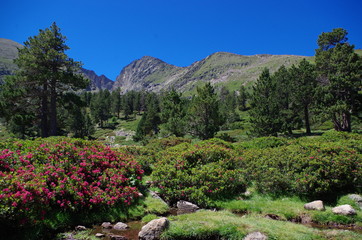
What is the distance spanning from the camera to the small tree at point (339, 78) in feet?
104

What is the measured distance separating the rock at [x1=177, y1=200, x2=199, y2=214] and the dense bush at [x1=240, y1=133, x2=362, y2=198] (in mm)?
4078

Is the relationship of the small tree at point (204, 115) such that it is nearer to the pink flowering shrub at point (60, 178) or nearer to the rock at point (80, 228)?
the pink flowering shrub at point (60, 178)

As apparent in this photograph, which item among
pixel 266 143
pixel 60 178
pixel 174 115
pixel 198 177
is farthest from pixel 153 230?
pixel 174 115

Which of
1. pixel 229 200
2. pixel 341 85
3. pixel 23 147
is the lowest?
pixel 229 200

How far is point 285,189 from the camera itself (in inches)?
459

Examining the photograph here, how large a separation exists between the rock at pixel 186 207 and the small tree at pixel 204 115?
68.0 feet

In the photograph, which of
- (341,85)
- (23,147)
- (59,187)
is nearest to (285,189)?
(59,187)

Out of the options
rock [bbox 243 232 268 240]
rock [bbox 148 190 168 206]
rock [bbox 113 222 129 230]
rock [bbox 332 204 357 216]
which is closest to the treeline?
rock [bbox 148 190 168 206]

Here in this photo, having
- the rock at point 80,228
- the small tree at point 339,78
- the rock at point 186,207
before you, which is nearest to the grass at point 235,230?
the rock at point 186,207

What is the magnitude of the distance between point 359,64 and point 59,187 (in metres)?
41.0

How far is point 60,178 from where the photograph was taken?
8883 millimetres

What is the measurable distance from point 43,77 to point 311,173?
26.5 metres

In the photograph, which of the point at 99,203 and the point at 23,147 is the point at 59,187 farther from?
the point at 23,147

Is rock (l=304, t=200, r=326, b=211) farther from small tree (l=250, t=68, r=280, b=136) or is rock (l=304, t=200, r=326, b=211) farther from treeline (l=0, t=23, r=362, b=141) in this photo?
small tree (l=250, t=68, r=280, b=136)
